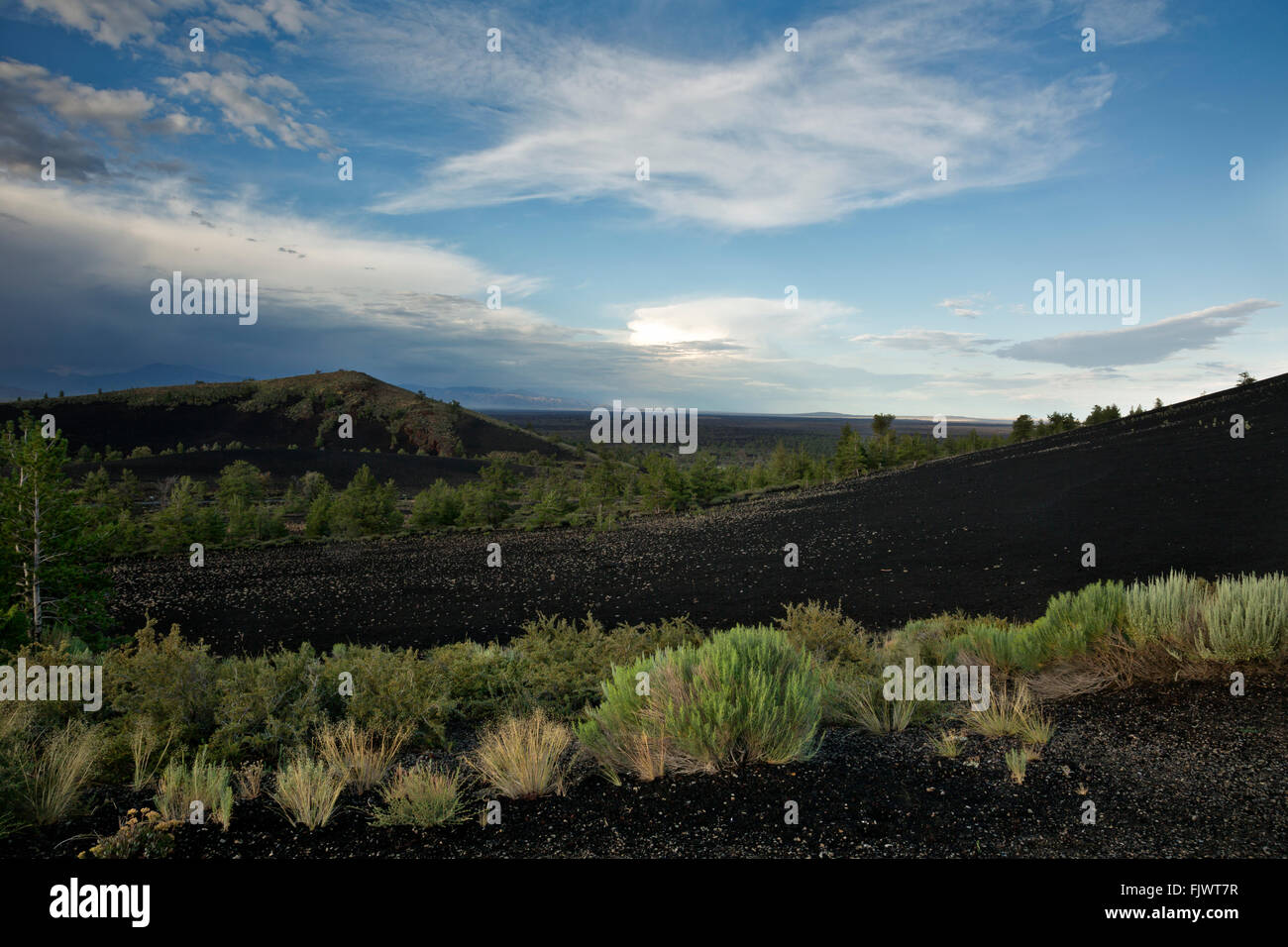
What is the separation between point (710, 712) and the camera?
13.3ft

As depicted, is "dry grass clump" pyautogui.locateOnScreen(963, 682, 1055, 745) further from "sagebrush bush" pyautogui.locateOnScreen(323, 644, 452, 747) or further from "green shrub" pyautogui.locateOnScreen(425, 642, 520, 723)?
"sagebrush bush" pyautogui.locateOnScreen(323, 644, 452, 747)

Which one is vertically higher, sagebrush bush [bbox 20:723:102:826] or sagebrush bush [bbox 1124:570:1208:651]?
sagebrush bush [bbox 1124:570:1208:651]

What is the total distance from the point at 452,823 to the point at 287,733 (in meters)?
2.42

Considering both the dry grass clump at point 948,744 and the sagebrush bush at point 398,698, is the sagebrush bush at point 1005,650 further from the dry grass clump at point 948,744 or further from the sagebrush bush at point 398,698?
the sagebrush bush at point 398,698

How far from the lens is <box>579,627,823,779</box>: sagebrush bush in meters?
4.00

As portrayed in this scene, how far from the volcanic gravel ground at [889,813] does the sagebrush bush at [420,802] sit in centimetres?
6

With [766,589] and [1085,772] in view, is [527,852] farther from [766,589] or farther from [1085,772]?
[766,589]

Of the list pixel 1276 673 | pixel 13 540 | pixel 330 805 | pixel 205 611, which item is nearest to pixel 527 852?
pixel 330 805

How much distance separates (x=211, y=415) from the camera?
86.4 meters

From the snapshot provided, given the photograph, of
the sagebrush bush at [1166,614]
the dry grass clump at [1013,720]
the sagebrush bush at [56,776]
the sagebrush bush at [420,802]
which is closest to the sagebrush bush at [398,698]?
the sagebrush bush at [420,802]

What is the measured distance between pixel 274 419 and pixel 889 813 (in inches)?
3918

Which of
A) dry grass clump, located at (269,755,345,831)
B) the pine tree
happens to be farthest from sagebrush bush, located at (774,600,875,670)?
the pine tree

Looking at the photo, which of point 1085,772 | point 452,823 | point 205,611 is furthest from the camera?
point 205,611

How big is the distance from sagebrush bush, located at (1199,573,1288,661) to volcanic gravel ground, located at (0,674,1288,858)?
1139mm
